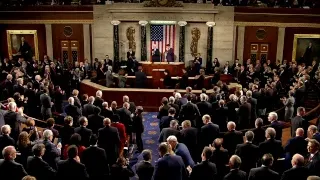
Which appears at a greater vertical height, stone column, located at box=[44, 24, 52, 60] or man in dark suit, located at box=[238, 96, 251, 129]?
stone column, located at box=[44, 24, 52, 60]

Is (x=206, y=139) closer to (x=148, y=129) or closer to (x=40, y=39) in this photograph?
(x=148, y=129)

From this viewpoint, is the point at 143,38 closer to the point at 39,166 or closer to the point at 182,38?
the point at 182,38

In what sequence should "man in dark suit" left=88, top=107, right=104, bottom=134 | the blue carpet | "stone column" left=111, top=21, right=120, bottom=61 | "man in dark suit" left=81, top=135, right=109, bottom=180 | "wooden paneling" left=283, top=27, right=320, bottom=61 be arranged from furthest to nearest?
"stone column" left=111, top=21, right=120, bottom=61 < "wooden paneling" left=283, top=27, right=320, bottom=61 < the blue carpet < "man in dark suit" left=88, top=107, right=104, bottom=134 < "man in dark suit" left=81, top=135, right=109, bottom=180

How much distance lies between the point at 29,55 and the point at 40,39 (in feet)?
3.87

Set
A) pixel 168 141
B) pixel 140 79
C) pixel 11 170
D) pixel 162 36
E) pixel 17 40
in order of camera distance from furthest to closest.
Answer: pixel 17 40
pixel 162 36
pixel 140 79
pixel 168 141
pixel 11 170

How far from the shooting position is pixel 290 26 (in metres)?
19.0

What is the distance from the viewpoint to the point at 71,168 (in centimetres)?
609

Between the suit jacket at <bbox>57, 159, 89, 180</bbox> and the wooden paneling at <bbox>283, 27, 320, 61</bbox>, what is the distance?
15329 millimetres

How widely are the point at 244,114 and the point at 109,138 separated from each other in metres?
3.69

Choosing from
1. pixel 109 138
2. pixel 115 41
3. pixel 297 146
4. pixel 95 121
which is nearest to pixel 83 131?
pixel 109 138

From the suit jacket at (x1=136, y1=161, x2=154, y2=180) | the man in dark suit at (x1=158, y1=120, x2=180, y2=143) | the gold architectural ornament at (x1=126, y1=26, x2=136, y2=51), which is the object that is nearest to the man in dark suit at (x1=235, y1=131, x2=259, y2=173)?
the man in dark suit at (x1=158, y1=120, x2=180, y2=143)

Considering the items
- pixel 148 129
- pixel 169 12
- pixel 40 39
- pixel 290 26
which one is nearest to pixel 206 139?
pixel 148 129

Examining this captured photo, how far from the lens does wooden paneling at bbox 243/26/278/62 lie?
19.3 meters

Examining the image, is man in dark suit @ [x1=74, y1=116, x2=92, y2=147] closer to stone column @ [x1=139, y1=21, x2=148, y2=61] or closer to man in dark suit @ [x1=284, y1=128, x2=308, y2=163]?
man in dark suit @ [x1=284, y1=128, x2=308, y2=163]
